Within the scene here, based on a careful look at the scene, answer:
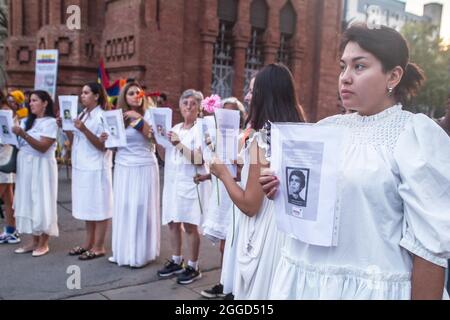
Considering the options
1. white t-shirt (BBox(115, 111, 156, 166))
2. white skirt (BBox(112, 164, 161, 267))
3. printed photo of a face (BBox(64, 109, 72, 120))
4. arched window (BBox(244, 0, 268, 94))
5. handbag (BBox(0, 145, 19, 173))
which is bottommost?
white skirt (BBox(112, 164, 161, 267))

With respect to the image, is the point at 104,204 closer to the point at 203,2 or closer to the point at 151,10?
the point at 151,10

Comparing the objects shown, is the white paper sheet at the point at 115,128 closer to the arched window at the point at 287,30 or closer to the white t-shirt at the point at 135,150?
the white t-shirt at the point at 135,150

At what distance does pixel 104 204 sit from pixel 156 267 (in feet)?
3.28

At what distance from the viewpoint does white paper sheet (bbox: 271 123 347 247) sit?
148cm

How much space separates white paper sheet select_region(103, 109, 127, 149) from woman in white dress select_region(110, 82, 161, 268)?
0.12 metres

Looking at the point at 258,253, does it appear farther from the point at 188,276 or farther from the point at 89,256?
the point at 89,256

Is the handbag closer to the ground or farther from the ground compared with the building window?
closer to the ground

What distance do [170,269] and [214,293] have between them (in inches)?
28.4

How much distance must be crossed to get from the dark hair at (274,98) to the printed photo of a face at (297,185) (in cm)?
92

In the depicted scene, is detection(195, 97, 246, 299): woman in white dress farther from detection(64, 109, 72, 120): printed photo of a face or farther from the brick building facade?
the brick building facade

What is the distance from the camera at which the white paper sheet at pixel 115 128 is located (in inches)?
179

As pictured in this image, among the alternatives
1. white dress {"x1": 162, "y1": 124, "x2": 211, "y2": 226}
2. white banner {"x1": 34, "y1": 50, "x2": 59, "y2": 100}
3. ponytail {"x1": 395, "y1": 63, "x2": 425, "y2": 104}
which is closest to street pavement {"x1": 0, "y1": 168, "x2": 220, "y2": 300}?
white dress {"x1": 162, "y1": 124, "x2": 211, "y2": 226}

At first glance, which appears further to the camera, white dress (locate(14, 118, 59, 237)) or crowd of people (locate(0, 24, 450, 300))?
white dress (locate(14, 118, 59, 237))

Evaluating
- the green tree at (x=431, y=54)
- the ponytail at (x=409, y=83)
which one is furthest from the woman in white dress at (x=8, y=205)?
the green tree at (x=431, y=54)
